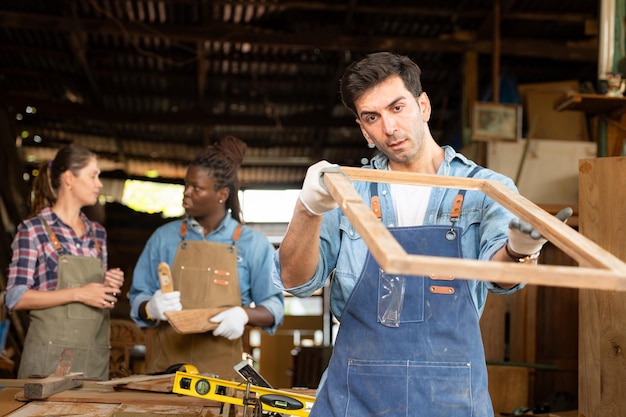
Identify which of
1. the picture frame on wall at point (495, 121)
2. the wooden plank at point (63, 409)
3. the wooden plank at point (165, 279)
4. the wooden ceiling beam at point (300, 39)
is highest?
the wooden ceiling beam at point (300, 39)

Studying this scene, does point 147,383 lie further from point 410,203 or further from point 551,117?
point 551,117

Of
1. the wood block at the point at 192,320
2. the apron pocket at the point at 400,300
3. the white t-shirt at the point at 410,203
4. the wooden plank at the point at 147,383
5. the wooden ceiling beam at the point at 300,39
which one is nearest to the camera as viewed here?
the apron pocket at the point at 400,300

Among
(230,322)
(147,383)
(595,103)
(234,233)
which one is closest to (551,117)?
(595,103)

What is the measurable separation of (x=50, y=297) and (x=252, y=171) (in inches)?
378

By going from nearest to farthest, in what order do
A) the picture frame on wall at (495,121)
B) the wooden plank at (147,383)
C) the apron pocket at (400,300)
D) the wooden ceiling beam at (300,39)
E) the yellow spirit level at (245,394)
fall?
the apron pocket at (400,300), the yellow spirit level at (245,394), the wooden plank at (147,383), the picture frame on wall at (495,121), the wooden ceiling beam at (300,39)

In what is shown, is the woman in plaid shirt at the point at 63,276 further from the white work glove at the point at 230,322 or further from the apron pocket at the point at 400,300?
the apron pocket at the point at 400,300

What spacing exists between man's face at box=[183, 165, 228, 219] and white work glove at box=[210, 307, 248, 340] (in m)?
0.64

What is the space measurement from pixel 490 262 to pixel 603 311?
1.55 meters

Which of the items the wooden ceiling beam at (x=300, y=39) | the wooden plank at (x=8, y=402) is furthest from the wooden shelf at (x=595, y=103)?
the wooden ceiling beam at (x=300, y=39)

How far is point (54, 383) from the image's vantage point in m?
3.21

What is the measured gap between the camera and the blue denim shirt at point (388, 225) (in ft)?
7.99

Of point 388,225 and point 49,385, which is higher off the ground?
point 388,225

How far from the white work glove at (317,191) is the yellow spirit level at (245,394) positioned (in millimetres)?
810

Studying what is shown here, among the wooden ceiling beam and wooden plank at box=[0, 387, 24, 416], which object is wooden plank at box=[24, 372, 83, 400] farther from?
the wooden ceiling beam
